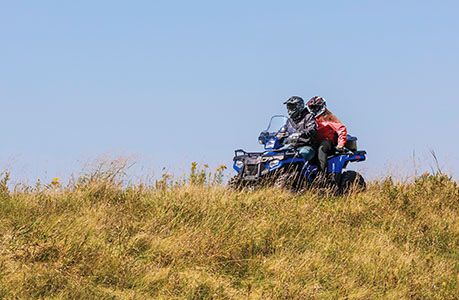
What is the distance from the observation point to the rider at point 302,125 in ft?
53.7

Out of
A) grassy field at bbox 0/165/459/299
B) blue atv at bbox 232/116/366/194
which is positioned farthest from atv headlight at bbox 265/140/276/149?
grassy field at bbox 0/165/459/299

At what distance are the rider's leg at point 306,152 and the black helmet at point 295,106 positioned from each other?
0.85 meters

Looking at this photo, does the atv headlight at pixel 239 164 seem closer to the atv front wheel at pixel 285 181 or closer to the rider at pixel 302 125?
the atv front wheel at pixel 285 181

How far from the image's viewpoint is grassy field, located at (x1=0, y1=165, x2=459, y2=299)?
9.00 metres

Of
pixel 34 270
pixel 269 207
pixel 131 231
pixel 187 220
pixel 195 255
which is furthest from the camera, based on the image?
pixel 269 207

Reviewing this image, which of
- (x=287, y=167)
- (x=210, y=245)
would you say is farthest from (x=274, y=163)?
(x=210, y=245)

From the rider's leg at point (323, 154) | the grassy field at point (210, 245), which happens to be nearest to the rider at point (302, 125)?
the rider's leg at point (323, 154)

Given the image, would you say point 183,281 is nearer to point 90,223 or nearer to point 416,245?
point 90,223

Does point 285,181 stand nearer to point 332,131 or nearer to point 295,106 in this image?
point 295,106

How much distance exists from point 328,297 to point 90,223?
3221 millimetres

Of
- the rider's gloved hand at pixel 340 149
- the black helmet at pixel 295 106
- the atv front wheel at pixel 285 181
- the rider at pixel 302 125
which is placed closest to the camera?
the atv front wheel at pixel 285 181

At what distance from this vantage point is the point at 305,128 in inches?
655

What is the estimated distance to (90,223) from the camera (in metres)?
10.5

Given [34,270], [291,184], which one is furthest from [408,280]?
[291,184]
